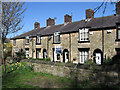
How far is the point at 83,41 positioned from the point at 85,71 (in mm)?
8548

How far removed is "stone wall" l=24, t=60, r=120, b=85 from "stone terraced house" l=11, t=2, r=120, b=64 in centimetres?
631

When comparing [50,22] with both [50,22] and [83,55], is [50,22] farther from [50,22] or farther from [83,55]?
[83,55]

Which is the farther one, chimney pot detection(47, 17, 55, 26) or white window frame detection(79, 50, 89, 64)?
chimney pot detection(47, 17, 55, 26)

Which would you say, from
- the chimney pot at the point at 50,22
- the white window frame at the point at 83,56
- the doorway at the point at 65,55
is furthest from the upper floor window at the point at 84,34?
the chimney pot at the point at 50,22

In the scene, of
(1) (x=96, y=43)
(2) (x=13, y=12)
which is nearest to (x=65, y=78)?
(1) (x=96, y=43)

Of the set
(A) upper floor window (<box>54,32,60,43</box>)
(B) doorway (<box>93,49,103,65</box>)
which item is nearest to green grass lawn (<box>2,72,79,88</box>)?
(B) doorway (<box>93,49,103,65</box>)

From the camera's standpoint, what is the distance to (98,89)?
9031 millimetres

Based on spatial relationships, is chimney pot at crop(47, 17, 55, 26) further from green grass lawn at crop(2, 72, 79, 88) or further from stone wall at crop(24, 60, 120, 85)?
green grass lawn at crop(2, 72, 79, 88)

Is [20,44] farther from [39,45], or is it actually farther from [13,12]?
[13,12]

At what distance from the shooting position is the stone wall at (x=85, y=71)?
9562mm

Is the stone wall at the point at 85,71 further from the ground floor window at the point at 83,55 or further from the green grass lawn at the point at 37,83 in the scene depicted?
the ground floor window at the point at 83,55

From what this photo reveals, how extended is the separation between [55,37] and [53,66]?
10.0 m

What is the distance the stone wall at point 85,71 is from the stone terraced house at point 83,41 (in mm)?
6306

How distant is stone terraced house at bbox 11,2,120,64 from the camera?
54.9ft
